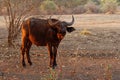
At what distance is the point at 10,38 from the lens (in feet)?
59.2

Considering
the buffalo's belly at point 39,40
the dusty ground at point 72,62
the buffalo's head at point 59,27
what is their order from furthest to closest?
the buffalo's belly at point 39,40 < the buffalo's head at point 59,27 < the dusty ground at point 72,62

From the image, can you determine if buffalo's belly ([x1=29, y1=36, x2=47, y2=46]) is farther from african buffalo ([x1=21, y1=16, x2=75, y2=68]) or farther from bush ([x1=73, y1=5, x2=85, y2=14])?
bush ([x1=73, y1=5, x2=85, y2=14])

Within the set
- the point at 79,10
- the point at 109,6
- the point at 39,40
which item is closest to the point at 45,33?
the point at 39,40

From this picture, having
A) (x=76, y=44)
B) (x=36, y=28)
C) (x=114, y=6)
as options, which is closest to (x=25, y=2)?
(x=76, y=44)

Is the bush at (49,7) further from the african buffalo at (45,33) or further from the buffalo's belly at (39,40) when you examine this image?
the buffalo's belly at (39,40)

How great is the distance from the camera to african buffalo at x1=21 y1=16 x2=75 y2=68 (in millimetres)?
12629

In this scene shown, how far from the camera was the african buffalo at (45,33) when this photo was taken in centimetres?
1263

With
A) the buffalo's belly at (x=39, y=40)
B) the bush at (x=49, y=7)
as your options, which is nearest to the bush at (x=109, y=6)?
the bush at (x=49, y=7)

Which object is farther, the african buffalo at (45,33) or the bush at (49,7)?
the bush at (49,7)

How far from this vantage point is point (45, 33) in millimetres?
12992

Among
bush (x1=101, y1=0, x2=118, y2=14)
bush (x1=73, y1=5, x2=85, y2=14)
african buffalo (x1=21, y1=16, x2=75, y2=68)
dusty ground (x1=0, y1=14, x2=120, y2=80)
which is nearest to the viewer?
dusty ground (x1=0, y1=14, x2=120, y2=80)

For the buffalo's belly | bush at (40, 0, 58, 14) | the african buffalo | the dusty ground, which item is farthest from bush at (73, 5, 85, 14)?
the buffalo's belly

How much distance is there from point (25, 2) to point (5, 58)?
3755mm

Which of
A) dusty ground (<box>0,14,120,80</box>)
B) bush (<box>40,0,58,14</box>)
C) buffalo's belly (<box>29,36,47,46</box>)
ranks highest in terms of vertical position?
buffalo's belly (<box>29,36,47,46</box>)
